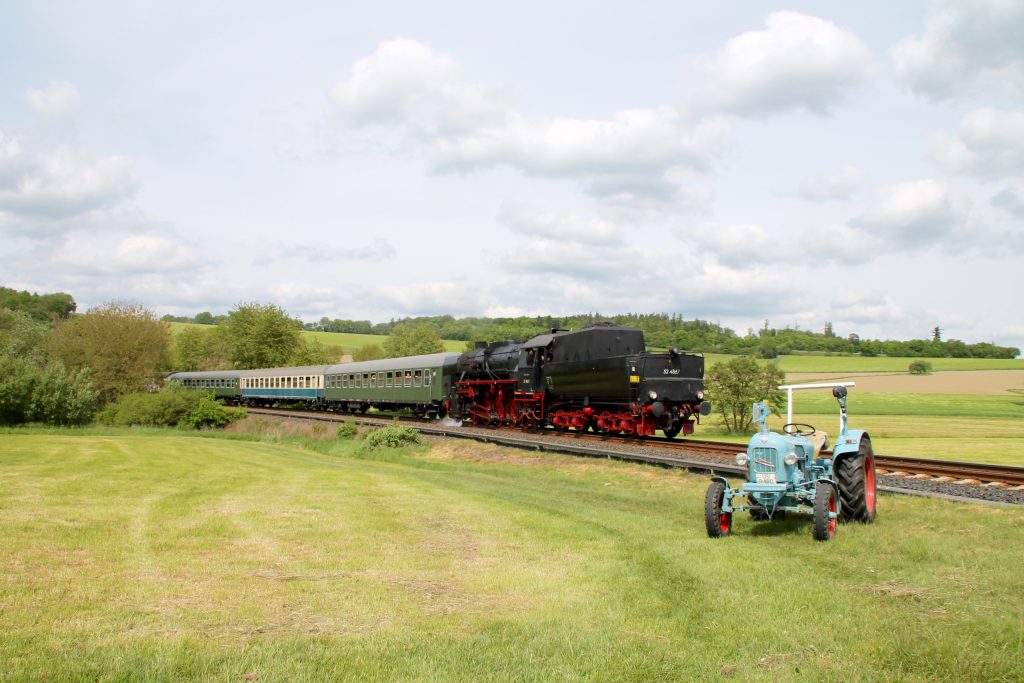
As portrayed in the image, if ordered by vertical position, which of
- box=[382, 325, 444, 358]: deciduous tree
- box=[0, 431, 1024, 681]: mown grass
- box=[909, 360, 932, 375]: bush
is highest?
box=[382, 325, 444, 358]: deciduous tree

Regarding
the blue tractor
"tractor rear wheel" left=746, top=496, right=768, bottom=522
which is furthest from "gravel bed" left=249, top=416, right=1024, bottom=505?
"tractor rear wheel" left=746, top=496, right=768, bottom=522

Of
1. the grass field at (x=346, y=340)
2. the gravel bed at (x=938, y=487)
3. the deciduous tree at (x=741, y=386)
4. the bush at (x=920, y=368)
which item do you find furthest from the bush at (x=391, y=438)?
the grass field at (x=346, y=340)

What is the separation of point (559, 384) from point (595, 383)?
91.6 inches

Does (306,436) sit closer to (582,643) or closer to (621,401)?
(621,401)

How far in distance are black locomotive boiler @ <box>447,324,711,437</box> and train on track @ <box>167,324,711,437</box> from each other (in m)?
0.03

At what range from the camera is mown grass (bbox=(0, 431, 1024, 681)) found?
5594 millimetres

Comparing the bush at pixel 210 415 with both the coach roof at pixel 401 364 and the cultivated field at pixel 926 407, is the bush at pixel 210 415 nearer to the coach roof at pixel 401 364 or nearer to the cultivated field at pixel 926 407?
the coach roof at pixel 401 364

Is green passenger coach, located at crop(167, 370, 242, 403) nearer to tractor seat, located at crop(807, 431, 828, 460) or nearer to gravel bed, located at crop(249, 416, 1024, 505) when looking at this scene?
gravel bed, located at crop(249, 416, 1024, 505)

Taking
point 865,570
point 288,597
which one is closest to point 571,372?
point 865,570

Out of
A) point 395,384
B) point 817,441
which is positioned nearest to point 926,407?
point 395,384

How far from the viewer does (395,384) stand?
43875 millimetres

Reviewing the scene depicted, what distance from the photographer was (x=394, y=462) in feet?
82.3

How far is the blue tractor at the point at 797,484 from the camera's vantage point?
10.3m

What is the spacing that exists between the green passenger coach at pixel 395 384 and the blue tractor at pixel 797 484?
27282 millimetres
